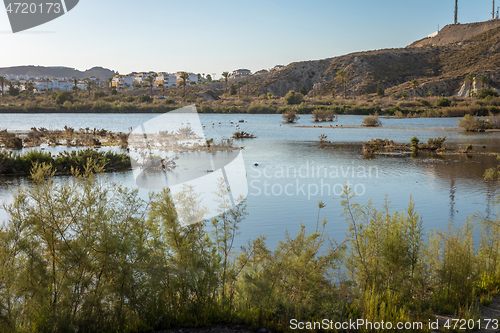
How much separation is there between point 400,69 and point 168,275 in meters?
114

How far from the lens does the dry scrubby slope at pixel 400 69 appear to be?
87.8 m

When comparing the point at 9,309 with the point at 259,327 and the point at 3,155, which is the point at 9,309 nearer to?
the point at 259,327

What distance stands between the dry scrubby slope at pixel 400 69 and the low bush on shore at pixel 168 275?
87.8 metres

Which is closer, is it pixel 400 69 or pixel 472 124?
pixel 472 124

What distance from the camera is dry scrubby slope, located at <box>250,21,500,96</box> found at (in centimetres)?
8783

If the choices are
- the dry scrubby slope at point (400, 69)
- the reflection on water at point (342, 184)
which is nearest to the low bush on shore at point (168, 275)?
the reflection on water at point (342, 184)

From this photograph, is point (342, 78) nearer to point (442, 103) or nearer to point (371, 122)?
point (442, 103)

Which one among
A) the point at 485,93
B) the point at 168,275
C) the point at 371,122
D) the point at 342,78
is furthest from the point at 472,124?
the point at 342,78

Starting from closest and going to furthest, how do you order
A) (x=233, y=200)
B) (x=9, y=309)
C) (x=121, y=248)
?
1. (x=9, y=309)
2. (x=121, y=248)
3. (x=233, y=200)

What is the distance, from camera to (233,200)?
10.3 metres

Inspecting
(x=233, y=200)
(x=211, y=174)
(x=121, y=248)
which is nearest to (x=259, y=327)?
(x=121, y=248)

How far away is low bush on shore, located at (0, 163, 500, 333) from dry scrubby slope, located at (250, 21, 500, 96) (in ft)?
288

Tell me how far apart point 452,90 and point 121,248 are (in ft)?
312

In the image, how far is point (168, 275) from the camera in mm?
4090
